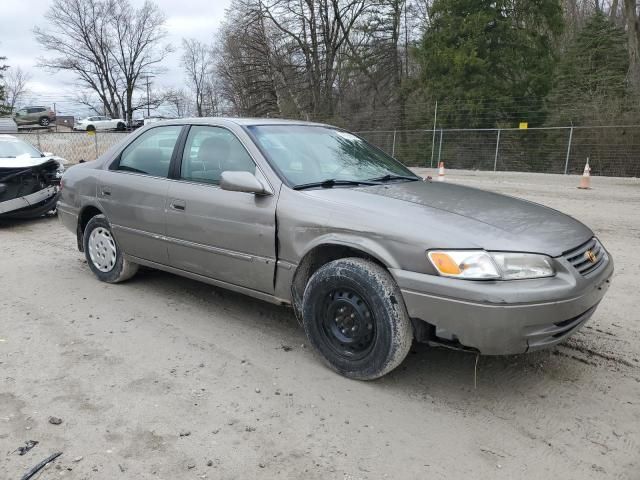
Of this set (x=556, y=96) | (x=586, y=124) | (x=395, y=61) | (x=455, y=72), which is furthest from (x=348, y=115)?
(x=586, y=124)

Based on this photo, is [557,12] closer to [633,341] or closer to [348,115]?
[348,115]

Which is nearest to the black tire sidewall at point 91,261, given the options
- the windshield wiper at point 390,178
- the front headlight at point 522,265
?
the windshield wiper at point 390,178

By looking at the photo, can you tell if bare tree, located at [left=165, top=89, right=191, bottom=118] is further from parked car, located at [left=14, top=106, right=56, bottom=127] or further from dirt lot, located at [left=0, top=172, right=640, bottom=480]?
dirt lot, located at [left=0, top=172, right=640, bottom=480]

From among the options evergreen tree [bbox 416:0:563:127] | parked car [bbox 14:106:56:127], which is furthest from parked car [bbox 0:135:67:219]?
parked car [bbox 14:106:56:127]

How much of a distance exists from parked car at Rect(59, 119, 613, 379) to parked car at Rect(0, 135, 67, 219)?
14.8 feet

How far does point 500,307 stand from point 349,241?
95cm

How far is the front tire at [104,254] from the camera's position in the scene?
503 cm

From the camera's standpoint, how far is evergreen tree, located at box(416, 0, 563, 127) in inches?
965

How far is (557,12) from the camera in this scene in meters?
25.5

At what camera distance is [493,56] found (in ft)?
82.5

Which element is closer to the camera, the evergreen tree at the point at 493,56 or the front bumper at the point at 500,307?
the front bumper at the point at 500,307

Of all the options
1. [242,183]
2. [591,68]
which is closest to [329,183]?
[242,183]

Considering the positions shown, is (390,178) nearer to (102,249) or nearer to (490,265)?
(490,265)

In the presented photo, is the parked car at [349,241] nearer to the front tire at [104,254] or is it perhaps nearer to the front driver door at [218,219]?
the front driver door at [218,219]
